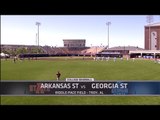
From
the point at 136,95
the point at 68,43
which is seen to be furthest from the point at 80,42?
the point at 136,95

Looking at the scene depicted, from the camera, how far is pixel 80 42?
61469 mm
